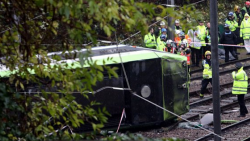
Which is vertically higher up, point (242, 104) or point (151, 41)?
point (151, 41)

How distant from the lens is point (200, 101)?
58.2 feet

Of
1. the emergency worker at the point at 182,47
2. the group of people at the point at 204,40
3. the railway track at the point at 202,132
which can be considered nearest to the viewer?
the railway track at the point at 202,132

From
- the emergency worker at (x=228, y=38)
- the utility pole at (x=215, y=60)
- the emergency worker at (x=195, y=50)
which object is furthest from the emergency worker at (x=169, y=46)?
the utility pole at (x=215, y=60)

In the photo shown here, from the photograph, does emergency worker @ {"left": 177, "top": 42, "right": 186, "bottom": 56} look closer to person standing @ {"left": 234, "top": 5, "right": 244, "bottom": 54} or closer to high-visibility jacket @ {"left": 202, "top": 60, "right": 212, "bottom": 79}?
high-visibility jacket @ {"left": 202, "top": 60, "right": 212, "bottom": 79}

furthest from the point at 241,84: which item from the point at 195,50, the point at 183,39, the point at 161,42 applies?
the point at 195,50

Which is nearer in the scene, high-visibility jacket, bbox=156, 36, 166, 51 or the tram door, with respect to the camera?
the tram door

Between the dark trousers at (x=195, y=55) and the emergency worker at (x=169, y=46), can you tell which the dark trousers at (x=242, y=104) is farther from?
the dark trousers at (x=195, y=55)

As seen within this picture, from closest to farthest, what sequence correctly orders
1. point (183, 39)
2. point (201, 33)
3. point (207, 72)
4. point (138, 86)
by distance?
1. point (138, 86)
2. point (207, 72)
3. point (183, 39)
4. point (201, 33)

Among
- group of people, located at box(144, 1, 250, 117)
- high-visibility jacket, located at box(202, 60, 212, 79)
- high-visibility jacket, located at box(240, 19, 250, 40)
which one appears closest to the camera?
high-visibility jacket, located at box(202, 60, 212, 79)

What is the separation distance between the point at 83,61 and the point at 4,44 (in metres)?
1.22

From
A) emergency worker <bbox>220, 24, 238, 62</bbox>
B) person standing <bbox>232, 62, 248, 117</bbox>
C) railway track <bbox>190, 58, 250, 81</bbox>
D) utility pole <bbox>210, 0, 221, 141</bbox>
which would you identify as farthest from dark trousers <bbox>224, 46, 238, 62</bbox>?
utility pole <bbox>210, 0, 221, 141</bbox>

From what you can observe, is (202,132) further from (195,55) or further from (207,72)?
(195,55)

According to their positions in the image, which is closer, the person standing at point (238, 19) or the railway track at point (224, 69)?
the railway track at point (224, 69)

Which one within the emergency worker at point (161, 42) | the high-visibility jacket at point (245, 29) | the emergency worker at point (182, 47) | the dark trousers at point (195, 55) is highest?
the high-visibility jacket at point (245, 29)
